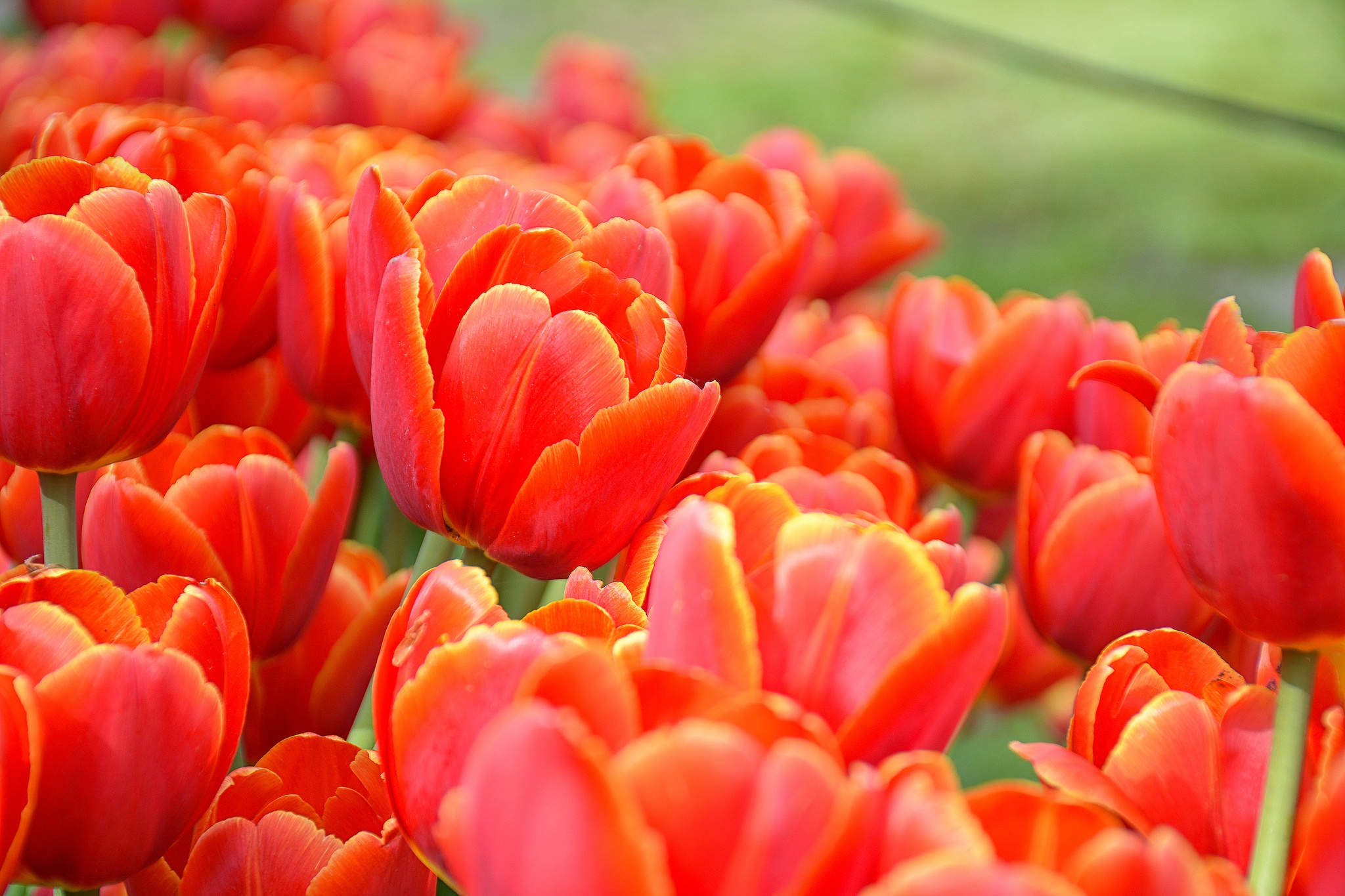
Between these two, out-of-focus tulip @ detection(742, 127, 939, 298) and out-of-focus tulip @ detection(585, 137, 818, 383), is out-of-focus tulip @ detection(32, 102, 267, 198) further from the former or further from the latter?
out-of-focus tulip @ detection(742, 127, 939, 298)

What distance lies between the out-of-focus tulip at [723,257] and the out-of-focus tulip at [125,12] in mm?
988

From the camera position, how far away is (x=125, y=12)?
1.32 m

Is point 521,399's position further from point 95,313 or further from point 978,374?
point 978,374

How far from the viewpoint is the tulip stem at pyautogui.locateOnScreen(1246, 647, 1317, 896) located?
30 cm

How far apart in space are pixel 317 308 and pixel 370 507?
6.5 inches

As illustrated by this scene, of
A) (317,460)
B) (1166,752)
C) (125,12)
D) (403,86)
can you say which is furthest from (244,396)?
(125,12)

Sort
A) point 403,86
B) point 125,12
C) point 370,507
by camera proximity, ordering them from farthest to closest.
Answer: point 125,12 → point 403,86 → point 370,507

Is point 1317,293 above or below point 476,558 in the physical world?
above

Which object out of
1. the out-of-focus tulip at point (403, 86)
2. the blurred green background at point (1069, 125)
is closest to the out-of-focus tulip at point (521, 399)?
the out-of-focus tulip at point (403, 86)

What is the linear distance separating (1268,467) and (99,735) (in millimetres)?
274

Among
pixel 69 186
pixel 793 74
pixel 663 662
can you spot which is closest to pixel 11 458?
pixel 69 186

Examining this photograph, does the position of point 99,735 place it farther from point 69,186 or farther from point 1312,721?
point 1312,721

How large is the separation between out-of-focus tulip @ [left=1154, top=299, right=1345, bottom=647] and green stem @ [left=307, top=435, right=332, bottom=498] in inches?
14.2

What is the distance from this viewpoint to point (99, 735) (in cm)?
30
